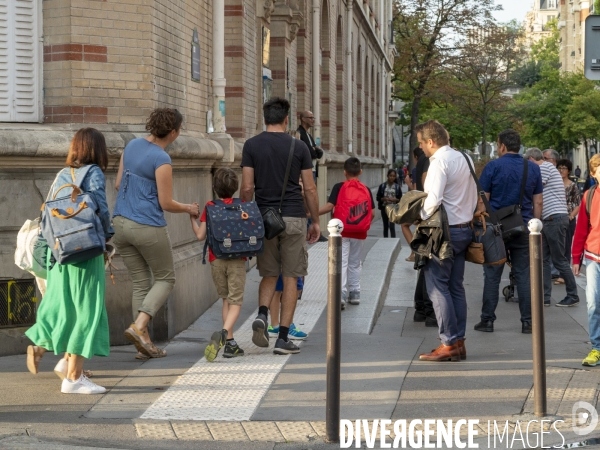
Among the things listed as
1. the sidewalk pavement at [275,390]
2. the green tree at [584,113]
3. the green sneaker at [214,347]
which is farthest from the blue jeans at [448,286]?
the green tree at [584,113]

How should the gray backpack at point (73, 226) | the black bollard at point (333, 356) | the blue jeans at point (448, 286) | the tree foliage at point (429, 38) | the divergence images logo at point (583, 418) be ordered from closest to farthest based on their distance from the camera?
the black bollard at point (333, 356), the divergence images logo at point (583, 418), the gray backpack at point (73, 226), the blue jeans at point (448, 286), the tree foliage at point (429, 38)

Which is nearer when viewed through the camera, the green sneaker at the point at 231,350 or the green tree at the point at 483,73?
the green sneaker at the point at 231,350

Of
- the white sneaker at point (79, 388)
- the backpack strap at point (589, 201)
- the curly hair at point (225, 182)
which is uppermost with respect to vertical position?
the curly hair at point (225, 182)

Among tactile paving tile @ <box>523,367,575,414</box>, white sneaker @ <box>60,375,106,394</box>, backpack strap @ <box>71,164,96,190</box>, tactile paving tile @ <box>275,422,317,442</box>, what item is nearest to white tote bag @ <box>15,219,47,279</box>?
backpack strap @ <box>71,164,96,190</box>

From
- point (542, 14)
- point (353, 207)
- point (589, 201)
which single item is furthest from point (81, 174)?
point (542, 14)

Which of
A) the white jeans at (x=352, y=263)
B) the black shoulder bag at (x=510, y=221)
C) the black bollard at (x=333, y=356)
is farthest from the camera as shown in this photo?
the white jeans at (x=352, y=263)

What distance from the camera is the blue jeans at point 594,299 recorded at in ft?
24.8

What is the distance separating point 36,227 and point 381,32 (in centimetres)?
3797

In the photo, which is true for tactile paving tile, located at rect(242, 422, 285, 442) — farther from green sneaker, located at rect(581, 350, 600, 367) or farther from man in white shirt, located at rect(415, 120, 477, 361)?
green sneaker, located at rect(581, 350, 600, 367)

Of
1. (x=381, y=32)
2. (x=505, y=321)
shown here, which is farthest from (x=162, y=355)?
(x=381, y=32)

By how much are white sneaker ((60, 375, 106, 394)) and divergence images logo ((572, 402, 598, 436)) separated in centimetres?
301

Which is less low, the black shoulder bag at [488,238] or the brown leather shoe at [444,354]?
the black shoulder bag at [488,238]

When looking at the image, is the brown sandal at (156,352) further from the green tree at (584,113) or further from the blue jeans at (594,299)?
the green tree at (584,113)

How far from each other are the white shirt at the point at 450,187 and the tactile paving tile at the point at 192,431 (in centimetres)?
281
